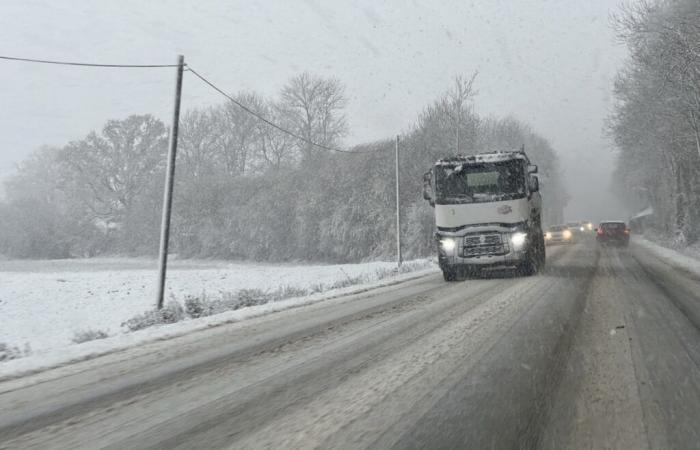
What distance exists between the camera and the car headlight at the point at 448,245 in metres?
12.7

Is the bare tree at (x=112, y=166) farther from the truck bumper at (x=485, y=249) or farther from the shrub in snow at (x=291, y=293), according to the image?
the truck bumper at (x=485, y=249)

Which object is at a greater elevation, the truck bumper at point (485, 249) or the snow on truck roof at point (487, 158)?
the snow on truck roof at point (487, 158)

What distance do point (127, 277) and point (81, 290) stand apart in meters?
4.94

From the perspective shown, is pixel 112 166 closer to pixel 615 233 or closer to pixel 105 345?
pixel 615 233

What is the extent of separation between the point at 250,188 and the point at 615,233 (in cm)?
2684

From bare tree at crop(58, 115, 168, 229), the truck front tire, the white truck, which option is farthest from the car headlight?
bare tree at crop(58, 115, 168, 229)

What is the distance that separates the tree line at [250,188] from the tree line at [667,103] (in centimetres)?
984

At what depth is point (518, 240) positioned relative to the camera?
12352 millimetres

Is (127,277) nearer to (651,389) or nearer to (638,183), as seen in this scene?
(651,389)

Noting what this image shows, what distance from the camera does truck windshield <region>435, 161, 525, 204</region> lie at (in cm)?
1251

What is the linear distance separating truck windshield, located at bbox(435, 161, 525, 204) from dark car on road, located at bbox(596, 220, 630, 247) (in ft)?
71.9

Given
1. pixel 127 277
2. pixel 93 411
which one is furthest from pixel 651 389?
pixel 127 277

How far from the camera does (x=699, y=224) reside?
2931cm

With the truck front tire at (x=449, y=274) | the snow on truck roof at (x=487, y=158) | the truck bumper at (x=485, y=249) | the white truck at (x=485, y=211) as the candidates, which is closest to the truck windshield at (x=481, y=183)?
the white truck at (x=485, y=211)
